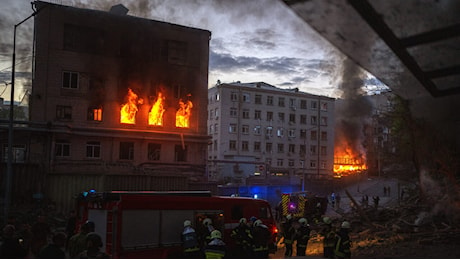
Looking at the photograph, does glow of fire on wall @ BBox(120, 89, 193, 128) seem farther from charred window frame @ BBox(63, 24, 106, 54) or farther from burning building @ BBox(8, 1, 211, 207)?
charred window frame @ BBox(63, 24, 106, 54)

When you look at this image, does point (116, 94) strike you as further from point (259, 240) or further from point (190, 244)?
point (190, 244)

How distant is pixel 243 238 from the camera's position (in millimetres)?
11570

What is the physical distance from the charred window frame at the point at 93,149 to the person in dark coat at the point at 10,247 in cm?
2677

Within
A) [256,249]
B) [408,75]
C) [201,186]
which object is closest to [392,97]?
[408,75]

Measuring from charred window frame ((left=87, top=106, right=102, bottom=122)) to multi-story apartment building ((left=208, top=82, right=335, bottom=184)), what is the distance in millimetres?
23570

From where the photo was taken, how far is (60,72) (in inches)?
1282

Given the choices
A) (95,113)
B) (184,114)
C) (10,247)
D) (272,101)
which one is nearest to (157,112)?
(184,114)

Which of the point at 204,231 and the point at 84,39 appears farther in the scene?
the point at 84,39

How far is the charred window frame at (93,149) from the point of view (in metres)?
33.8

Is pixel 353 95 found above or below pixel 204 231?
above

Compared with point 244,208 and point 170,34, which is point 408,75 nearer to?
point 244,208

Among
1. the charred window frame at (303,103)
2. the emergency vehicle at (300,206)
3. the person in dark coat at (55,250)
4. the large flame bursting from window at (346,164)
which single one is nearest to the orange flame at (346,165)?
the large flame bursting from window at (346,164)

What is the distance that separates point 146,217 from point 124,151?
83.1 ft

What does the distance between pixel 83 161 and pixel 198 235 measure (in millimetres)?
23772
